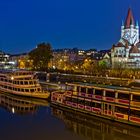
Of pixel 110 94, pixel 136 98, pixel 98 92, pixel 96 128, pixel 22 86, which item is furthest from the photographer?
pixel 22 86

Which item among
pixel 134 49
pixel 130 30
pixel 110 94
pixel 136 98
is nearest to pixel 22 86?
pixel 110 94

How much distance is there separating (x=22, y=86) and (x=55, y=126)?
17.1m

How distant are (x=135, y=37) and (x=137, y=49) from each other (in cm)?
1480

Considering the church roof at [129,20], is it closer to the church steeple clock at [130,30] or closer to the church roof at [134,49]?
the church steeple clock at [130,30]

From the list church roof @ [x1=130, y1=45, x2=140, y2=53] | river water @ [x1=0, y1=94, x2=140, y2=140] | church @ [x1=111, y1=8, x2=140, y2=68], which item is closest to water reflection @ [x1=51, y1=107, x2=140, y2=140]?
river water @ [x1=0, y1=94, x2=140, y2=140]

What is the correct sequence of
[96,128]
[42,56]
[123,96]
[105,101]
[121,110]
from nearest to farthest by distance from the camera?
[96,128]
[121,110]
[123,96]
[105,101]
[42,56]

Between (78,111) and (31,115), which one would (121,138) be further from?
(31,115)

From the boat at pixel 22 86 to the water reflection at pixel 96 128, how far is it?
10.5 m

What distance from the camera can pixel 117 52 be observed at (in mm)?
112188

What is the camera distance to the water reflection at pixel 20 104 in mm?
39250

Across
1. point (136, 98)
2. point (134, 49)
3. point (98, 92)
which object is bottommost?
point (136, 98)

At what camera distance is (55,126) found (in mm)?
31844

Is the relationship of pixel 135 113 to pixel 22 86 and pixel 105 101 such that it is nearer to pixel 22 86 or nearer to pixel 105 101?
pixel 105 101

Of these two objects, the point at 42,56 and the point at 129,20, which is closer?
the point at 42,56
